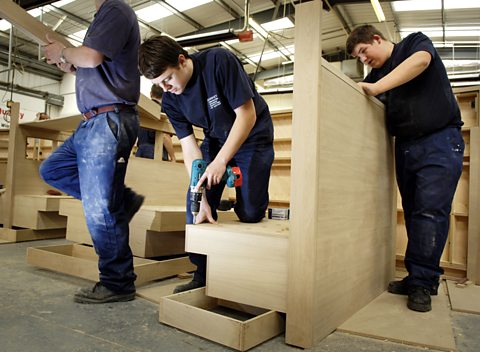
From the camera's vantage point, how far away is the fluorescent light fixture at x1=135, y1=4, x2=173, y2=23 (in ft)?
20.7

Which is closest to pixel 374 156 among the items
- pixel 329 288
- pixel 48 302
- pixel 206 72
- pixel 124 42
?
pixel 329 288

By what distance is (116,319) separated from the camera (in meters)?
1.45

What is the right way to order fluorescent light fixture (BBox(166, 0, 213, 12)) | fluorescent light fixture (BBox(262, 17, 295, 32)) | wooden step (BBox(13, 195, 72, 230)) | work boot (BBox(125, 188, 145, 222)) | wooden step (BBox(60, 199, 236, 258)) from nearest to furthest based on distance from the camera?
work boot (BBox(125, 188, 145, 222)) < wooden step (BBox(60, 199, 236, 258)) < wooden step (BBox(13, 195, 72, 230)) < fluorescent light fixture (BBox(166, 0, 213, 12)) < fluorescent light fixture (BBox(262, 17, 295, 32))

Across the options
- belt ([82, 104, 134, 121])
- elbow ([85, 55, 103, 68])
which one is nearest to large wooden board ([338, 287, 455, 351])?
belt ([82, 104, 134, 121])

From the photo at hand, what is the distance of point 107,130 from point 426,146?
155cm

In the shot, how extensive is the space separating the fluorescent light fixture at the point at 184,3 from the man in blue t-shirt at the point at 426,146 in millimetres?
4985

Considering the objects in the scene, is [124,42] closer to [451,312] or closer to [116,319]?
[116,319]

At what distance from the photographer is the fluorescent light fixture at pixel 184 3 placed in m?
6.06

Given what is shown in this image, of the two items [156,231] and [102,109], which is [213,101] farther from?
[156,231]

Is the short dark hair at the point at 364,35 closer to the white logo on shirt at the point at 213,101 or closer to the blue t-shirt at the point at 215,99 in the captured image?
the blue t-shirt at the point at 215,99

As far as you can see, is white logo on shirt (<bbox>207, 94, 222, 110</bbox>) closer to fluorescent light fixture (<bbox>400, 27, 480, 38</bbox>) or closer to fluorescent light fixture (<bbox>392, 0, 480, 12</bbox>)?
fluorescent light fixture (<bbox>392, 0, 480, 12</bbox>)

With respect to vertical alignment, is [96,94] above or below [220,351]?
above

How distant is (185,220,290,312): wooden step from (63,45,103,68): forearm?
861 mm

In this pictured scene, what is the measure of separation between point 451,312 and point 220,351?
113 centimetres
